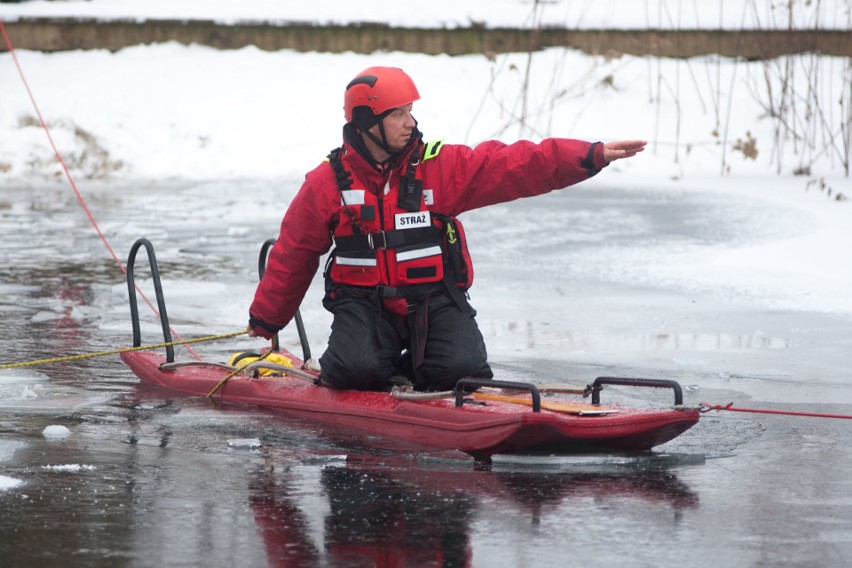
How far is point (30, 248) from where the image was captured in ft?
33.8

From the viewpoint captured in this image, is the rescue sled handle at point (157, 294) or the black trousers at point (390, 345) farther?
the rescue sled handle at point (157, 294)

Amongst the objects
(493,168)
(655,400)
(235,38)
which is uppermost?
(235,38)

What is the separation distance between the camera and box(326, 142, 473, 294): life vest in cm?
493

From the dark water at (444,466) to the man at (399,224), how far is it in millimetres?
469

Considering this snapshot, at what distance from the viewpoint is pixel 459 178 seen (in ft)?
16.4

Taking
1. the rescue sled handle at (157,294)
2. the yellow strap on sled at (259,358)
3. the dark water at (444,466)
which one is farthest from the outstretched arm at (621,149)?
the rescue sled handle at (157,294)

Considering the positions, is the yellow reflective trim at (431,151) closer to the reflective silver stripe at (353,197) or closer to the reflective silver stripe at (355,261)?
the reflective silver stripe at (353,197)

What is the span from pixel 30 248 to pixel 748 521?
25.8 feet

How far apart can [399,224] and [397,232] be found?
1.3 inches

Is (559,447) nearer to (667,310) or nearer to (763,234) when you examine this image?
(667,310)

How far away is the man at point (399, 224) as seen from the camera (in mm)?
4941

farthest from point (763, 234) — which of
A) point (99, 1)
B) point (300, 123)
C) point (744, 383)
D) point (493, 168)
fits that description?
point (99, 1)

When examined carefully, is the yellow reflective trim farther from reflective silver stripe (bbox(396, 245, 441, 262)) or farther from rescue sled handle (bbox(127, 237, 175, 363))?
rescue sled handle (bbox(127, 237, 175, 363))

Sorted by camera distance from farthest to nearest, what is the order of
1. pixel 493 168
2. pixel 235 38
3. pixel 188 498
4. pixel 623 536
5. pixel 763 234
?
pixel 235 38 < pixel 763 234 < pixel 493 168 < pixel 188 498 < pixel 623 536
